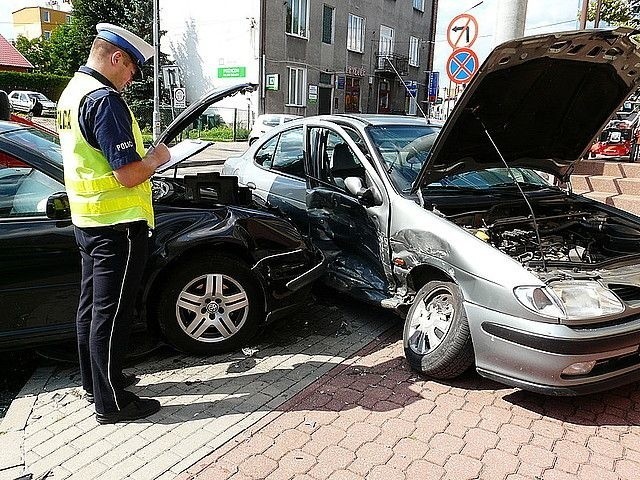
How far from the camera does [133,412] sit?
10.4 ft

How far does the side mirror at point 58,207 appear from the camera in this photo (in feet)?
10.9

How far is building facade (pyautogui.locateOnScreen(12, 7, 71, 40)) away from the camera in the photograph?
7125cm

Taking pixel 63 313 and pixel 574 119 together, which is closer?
pixel 63 313

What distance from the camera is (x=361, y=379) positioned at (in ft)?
12.3

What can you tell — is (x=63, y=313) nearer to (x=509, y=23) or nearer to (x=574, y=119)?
(x=574, y=119)

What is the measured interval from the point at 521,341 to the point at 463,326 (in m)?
0.41

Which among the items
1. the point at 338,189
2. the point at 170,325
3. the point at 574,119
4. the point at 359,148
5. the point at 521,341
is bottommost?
the point at 170,325

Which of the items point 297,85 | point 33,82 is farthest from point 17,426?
point 33,82

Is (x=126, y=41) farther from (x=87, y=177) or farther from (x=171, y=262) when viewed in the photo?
(x=171, y=262)

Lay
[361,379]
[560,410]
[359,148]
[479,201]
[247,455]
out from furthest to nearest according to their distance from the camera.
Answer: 1. [359,148]
2. [479,201]
3. [361,379]
4. [560,410]
5. [247,455]

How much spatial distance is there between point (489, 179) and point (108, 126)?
3110 mm

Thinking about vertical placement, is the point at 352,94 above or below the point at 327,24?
below

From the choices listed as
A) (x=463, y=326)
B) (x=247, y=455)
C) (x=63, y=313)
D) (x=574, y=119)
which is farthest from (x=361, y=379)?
(x=574, y=119)

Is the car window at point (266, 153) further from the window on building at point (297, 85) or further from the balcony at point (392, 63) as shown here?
the balcony at point (392, 63)
